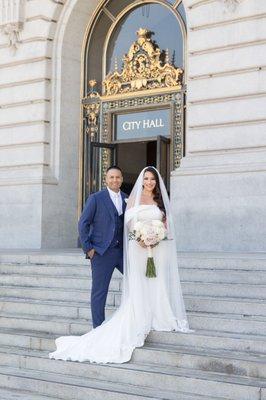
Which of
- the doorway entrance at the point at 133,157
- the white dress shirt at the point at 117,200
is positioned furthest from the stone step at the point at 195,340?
the doorway entrance at the point at 133,157

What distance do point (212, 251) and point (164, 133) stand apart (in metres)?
3.72

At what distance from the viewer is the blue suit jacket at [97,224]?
27.3ft

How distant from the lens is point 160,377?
7.21m

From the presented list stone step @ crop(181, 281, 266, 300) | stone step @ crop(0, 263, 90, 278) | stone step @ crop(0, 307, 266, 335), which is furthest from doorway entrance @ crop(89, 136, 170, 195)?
stone step @ crop(181, 281, 266, 300)

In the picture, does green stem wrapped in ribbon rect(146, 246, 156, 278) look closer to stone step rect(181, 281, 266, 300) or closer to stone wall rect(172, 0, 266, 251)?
stone step rect(181, 281, 266, 300)

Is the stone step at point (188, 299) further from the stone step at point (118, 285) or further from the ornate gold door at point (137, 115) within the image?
the ornate gold door at point (137, 115)

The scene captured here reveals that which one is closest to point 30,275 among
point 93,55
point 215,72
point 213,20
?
point 215,72

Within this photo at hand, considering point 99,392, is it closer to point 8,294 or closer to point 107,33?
point 8,294

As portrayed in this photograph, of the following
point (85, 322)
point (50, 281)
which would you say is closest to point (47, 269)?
point (50, 281)

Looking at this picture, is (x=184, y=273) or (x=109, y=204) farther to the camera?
(x=184, y=273)

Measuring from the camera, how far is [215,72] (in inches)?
530

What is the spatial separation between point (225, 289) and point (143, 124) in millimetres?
7502

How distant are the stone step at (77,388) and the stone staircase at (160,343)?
0.03 feet

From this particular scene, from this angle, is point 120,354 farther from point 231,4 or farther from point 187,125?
point 231,4
